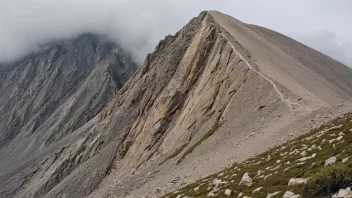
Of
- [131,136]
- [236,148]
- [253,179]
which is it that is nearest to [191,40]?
[131,136]

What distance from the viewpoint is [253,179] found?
866 inches

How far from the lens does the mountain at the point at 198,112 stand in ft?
159

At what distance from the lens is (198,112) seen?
7981cm

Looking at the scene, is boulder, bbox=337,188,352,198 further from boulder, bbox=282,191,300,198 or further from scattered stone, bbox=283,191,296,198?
scattered stone, bbox=283,191,296,198

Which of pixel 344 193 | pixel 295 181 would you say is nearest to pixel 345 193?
pixel 344 193

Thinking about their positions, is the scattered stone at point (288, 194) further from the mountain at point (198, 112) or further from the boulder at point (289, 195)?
the mountain at point (198, 112)

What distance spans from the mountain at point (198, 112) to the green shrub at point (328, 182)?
26388 mm

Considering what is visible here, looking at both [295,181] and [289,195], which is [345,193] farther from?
[295,181]

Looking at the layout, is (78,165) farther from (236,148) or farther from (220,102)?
(236,148)

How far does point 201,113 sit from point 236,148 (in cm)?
3286

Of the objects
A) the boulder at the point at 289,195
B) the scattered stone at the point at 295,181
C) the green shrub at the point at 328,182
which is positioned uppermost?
the green shrub at the point at 328,182

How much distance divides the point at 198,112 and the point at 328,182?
66783mm

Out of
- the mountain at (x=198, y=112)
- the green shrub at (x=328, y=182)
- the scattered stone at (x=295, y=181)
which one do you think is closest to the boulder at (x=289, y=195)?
the green shrub at (x=328, y=182)

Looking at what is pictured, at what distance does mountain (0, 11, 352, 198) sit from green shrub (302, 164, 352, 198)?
26.4 meters
